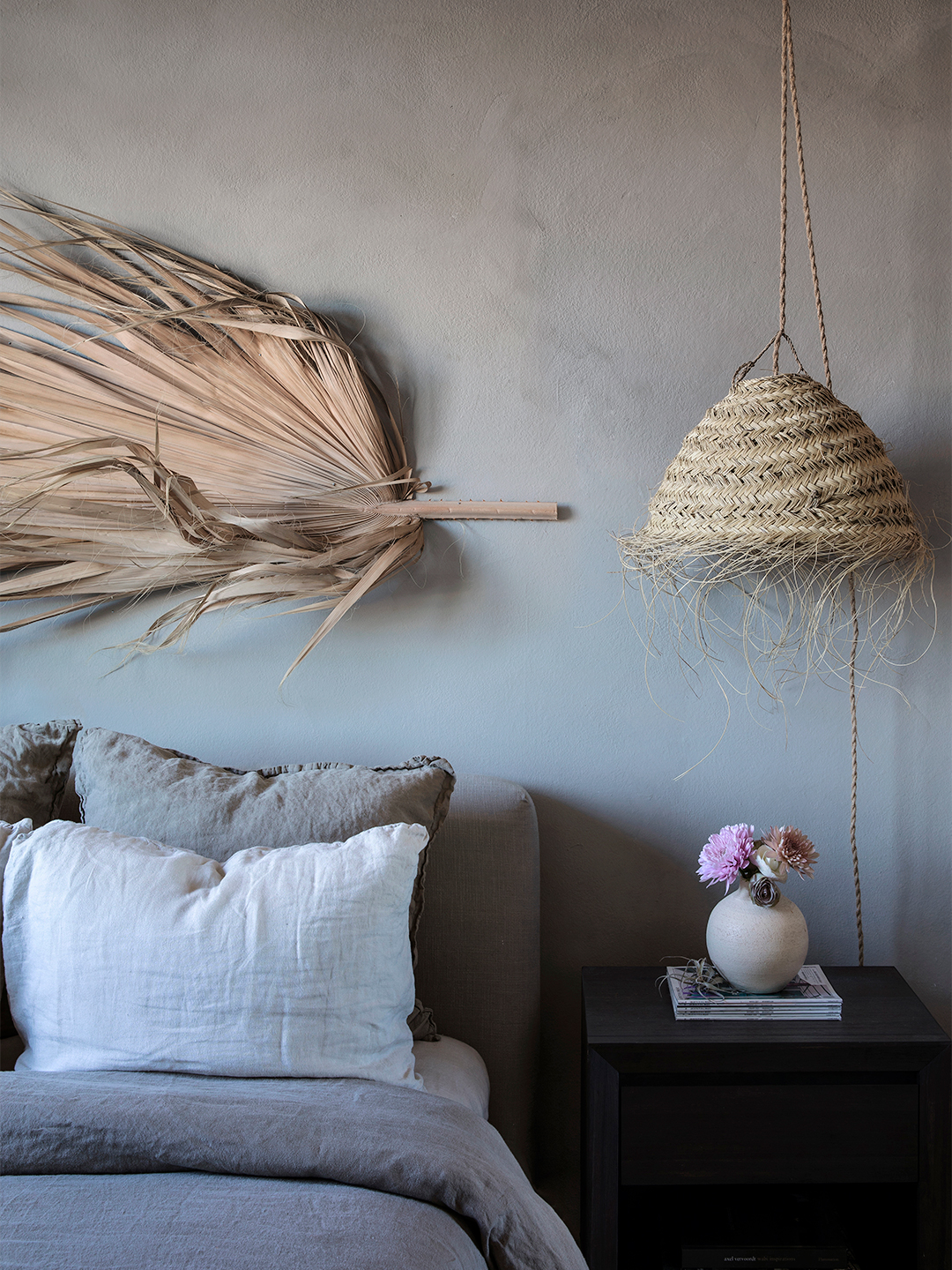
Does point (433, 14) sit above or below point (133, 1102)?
above

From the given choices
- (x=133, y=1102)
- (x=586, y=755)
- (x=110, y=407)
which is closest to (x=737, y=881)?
(x=586, y=755)

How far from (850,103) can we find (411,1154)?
178 cm

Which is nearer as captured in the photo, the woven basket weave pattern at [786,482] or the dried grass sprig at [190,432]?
the woven basket weave pattern at [786,482]

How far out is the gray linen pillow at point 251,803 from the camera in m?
1.33

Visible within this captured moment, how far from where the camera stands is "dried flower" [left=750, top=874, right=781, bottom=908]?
52.7 inches

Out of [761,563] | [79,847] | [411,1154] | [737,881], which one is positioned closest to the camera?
[411,1154]

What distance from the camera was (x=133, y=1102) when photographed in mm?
963

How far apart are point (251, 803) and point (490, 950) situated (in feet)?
1.55

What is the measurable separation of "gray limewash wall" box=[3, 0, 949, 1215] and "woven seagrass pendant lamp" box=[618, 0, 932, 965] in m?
0.08

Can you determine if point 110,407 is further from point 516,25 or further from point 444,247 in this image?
point 516,25

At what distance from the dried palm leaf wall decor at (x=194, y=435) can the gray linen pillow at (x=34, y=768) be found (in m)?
0.24

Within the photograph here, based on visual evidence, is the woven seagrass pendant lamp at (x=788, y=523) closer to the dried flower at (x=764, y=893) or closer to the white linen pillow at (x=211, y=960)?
the dried flower at (x=764, y=893)

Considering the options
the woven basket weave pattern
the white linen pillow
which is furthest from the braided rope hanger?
the white linen pillow

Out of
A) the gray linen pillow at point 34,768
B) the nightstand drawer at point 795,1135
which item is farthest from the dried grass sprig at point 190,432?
the nightstand drawer at point 795,1135
